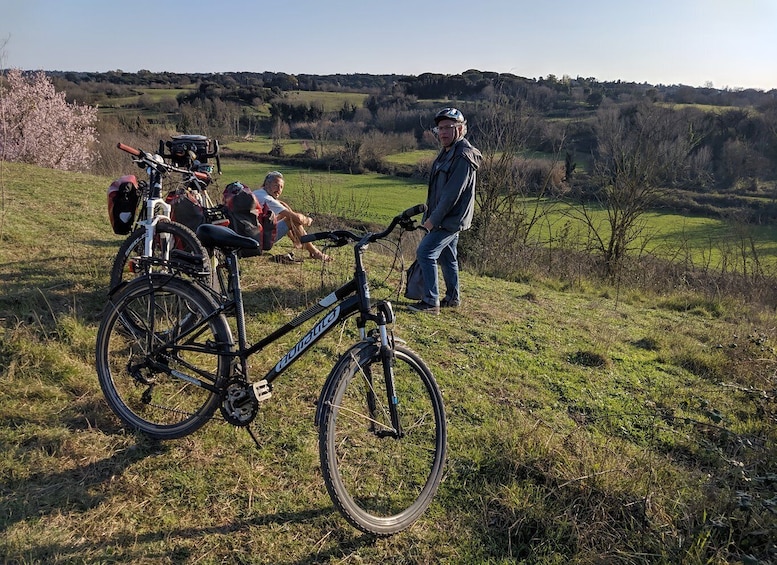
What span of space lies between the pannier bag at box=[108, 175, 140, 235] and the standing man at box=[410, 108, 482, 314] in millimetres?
2586

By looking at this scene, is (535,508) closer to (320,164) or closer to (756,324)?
(756,324)

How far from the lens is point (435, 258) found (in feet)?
17.5

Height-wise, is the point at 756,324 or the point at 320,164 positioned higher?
the point at 320,164

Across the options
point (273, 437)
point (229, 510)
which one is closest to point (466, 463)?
point (273, 437)

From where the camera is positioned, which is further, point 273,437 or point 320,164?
point 320,164

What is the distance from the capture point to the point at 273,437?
2.98 m

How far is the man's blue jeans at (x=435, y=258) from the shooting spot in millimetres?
5281

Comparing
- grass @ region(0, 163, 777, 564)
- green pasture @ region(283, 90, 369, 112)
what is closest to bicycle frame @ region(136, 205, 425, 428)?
grass @ region(0, 163, 777, 564)

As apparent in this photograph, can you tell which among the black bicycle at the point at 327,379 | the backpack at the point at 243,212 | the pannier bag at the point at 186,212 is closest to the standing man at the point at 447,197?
the backpack at the point at 243,212

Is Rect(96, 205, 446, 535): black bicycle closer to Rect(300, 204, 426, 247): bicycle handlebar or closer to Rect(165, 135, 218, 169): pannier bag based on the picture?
Rect(300, 204, 426, 247): bicycle handlebar

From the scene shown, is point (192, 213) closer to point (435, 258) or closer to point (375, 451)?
point (435, 258)

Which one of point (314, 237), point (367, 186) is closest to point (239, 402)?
point (314, 237)

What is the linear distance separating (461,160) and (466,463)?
310 cm

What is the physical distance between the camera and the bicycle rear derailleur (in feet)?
8.44
